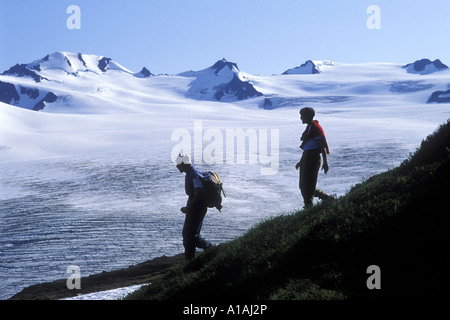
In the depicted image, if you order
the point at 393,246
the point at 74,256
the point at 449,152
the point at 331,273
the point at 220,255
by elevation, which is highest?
the point at 449,152

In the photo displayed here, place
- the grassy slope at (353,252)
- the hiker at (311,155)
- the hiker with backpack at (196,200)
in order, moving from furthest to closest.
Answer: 1. the hiker at (311,155)
2. the hiker with backpack at (196,200)
3. the grassy slope at (353,252)

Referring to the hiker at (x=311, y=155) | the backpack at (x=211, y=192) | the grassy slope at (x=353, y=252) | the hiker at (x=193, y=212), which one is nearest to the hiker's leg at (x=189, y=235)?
the hiker at (x=193, y=212)

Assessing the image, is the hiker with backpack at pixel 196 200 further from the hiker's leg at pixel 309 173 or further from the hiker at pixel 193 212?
the hiker's leg at pixel 309 173

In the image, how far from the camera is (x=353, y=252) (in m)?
4.80

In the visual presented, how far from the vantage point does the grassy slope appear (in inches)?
163

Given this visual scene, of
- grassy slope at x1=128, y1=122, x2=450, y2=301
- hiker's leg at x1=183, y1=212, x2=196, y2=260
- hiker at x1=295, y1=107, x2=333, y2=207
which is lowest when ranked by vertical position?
hiker's leg at x1=183, y1=212, x2=196, y2=260

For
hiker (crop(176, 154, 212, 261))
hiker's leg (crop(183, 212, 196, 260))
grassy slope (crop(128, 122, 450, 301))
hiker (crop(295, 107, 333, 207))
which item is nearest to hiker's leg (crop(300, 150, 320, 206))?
hiker (crop(295, 107, 333, 207))

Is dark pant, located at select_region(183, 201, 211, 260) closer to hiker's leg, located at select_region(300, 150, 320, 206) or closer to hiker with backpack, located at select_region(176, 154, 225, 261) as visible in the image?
hiker with backpack, located at select_region(176, 154, 225, 261)

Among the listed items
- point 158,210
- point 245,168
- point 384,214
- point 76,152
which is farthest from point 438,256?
point 76,152

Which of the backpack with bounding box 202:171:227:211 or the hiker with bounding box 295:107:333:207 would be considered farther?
the hiker with bounding box 295:107:333:207

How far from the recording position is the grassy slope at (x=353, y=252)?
4.15 meters

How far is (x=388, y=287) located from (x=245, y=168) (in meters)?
22.9
